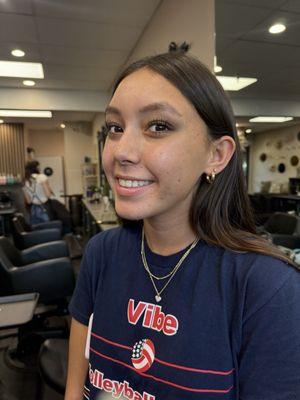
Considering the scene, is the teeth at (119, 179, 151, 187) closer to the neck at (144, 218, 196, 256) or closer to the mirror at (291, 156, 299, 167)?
the neck at (144, 218, 196, 256)

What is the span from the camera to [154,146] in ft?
1.98

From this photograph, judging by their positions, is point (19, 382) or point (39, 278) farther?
point (39, 278)

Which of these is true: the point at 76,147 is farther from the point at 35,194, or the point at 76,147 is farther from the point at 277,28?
the point at 277,28

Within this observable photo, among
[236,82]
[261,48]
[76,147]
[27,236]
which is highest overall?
[76,147]

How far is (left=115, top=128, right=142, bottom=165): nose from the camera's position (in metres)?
0.61

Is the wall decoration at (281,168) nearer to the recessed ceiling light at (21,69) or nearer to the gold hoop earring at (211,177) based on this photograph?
the gold hoop earring at (211,177)

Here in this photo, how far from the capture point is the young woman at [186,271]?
0.56 meters

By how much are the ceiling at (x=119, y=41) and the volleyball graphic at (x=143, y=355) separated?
97cm

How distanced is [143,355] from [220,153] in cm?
51

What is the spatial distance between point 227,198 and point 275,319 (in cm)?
31

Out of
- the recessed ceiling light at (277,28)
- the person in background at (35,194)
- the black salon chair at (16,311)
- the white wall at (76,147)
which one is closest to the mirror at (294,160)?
the recessed ceiling light at (277,28)

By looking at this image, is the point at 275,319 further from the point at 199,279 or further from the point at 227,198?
the point at 227,198

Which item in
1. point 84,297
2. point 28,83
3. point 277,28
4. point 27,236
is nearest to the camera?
point 84,297

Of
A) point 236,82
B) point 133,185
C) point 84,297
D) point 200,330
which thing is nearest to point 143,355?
point 200,330
